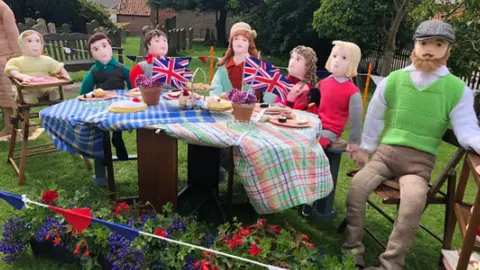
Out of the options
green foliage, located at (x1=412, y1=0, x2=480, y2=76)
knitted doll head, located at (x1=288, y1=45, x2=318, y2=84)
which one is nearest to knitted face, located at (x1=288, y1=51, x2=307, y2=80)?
knitted doll head, located at (x1=288, y1=45, x2=318, y2=84)

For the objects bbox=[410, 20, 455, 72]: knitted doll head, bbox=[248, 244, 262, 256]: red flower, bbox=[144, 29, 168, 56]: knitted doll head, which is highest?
bbox=[410, 20, 455, 72]: knitted doll head

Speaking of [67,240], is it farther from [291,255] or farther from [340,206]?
[340,206]

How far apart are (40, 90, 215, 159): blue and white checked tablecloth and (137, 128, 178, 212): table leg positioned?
13cm

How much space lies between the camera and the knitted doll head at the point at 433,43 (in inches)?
99.3

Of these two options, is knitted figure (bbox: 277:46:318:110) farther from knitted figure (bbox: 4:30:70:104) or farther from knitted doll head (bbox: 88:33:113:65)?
knitted figure (bbox: 4:30:70:104)

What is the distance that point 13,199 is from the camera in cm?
239

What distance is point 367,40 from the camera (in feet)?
33.1

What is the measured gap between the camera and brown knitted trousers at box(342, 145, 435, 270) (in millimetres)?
2455

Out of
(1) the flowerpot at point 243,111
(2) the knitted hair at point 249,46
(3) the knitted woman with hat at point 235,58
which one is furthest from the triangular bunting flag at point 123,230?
(2) the knitted hair at point 249,46

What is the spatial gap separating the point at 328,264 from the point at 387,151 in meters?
0.96

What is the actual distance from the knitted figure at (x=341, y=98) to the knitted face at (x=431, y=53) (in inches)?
22.5

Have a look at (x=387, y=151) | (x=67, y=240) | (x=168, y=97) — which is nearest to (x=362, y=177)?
(x=387, y=151)

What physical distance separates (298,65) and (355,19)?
728 cm

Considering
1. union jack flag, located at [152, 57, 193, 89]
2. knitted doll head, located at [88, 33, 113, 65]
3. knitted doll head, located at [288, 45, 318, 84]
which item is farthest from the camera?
knitted doll head, located at [88, 33, 113, 65]
